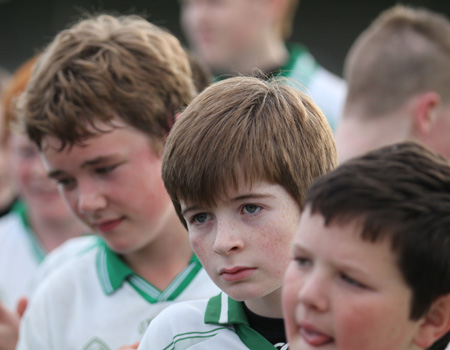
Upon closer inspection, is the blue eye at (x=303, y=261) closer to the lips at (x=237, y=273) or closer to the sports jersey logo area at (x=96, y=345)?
the lips at (x=237, y=273)

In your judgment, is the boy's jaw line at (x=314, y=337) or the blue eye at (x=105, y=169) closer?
the boy's jaw line at (x=314, y=337)

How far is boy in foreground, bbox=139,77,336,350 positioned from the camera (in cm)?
189

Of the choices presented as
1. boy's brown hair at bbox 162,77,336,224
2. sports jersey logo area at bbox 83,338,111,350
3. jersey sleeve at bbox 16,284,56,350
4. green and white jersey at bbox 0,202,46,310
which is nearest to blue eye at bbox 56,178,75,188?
jersey sleeve at bbox 16,284,56,350

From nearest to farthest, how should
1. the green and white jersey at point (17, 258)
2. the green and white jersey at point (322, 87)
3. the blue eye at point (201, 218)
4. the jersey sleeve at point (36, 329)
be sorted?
the blue eye at point (201, 218), the jersey sleeve at point (36, 329), the green and white jersey at point (17, 258), the green and white jersey at point (322, 87)

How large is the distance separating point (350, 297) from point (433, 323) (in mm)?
224

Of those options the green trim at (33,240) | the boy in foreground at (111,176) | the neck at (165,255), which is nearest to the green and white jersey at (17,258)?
the green trim at (33,240)

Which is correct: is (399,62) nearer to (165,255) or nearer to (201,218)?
(165,255)

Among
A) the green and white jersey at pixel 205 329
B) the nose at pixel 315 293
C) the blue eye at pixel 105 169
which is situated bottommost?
the green and white jersey at pixel 205 329

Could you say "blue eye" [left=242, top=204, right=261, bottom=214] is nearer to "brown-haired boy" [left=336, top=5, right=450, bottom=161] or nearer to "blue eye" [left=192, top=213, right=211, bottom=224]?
"blue eye" [left=192, top=213, right=211, bottom=224]

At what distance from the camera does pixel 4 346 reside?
308 cm

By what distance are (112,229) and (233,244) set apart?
0.90 m

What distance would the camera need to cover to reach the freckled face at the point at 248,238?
1878 millimetres

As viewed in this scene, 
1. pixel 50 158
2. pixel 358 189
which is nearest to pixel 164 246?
pixel 50 158

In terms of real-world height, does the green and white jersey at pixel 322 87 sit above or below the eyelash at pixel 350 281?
below
